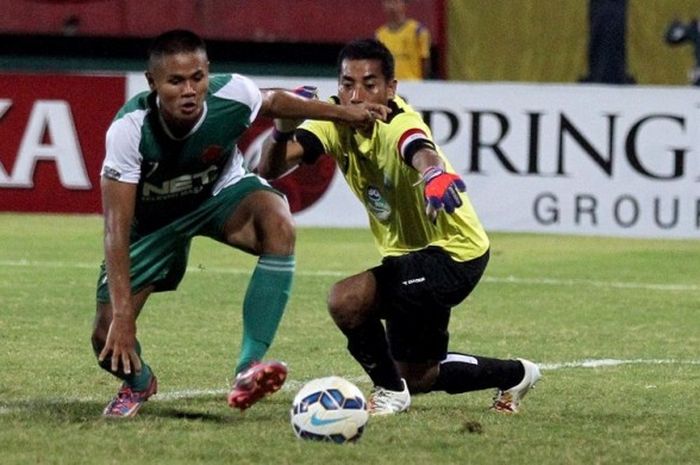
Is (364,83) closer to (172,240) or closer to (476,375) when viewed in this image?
(172,240)

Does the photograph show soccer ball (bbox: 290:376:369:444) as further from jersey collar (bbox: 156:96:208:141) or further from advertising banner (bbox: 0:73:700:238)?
advertising banner (bbox: 0:73:700:238)

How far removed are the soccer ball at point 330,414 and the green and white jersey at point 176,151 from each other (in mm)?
1054

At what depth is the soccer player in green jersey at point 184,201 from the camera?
6422mm

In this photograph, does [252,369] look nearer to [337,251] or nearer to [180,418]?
[180,418]

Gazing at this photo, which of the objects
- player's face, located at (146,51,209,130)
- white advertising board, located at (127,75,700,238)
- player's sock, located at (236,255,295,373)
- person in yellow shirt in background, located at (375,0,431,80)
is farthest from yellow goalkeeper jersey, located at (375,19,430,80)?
player's face, located at (146,51,209,130)

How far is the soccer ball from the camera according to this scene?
19.9 ft

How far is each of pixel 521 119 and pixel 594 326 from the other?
541 centimetres

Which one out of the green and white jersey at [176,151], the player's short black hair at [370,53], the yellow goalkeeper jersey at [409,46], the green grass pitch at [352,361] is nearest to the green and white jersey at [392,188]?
the player's short black hair at [370,53]

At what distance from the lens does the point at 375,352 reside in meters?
6.87

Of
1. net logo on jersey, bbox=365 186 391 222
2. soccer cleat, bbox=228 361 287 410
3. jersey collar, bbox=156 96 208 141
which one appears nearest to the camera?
soccer cleat, bbox=228 361 287 410

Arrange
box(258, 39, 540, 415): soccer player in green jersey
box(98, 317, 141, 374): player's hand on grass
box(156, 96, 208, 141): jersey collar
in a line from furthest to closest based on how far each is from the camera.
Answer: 1. box(258, 39, 540, 415): soccer player in green jersey
2. box(156, 96, 208, 141): jersey collar
3. box(98, 317, 141, 374): player's hand on grass

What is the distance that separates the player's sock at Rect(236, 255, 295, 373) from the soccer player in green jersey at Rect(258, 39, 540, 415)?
0.66ft

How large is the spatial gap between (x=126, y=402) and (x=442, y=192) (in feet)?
5.15

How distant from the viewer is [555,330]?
977 centimetres
